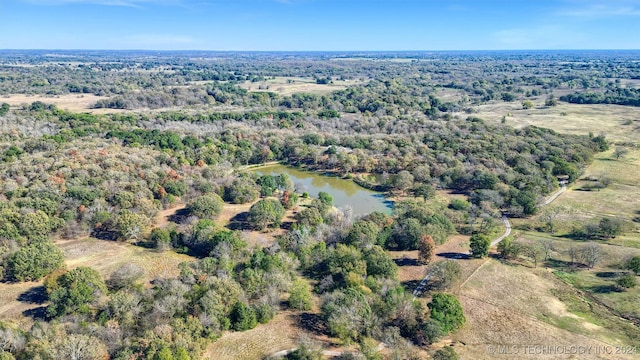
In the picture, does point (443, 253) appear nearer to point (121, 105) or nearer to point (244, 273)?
point (244, 273)

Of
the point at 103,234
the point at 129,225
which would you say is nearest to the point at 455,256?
the point at 129,225

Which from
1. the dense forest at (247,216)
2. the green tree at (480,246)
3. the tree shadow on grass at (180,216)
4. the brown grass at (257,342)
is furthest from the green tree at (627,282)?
the tree shadow on grass at (180,216)

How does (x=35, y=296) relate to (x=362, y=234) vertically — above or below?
below

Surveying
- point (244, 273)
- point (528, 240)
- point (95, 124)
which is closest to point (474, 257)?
point (528, 240)

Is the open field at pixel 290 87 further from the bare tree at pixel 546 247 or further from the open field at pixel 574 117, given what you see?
the bare tree at pixel 546 247

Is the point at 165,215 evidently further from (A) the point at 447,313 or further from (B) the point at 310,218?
(A) the point at 447,313

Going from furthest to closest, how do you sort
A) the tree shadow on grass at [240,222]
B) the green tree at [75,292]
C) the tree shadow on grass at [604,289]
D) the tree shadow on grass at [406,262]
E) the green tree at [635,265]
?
the tree shadow on grass at [240,222], the tree shadow on grass at [406,262], the green tree at [635,265], the tree shadow on grass at [604,289], the green tree at [75,292]
